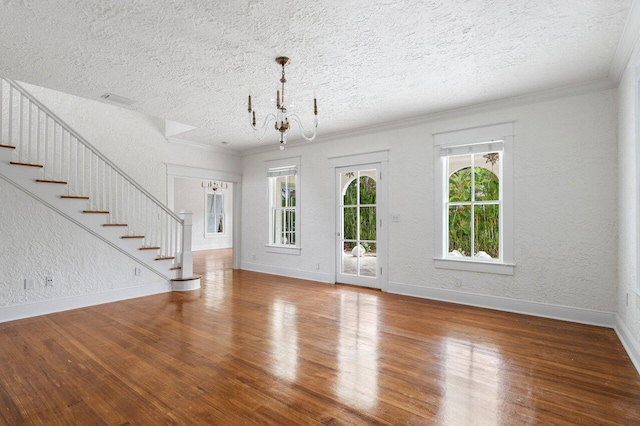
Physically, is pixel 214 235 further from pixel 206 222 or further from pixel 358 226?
pixel 358 226

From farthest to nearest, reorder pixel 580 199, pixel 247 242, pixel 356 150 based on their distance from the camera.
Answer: pixel 247 242, pixel 356 150, pixel 580 199

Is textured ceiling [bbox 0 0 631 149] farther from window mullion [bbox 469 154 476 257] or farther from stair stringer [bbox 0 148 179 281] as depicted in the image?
stair stringer [bbox 0 148 179 281]

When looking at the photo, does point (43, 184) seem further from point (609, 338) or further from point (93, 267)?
point (609, 338)

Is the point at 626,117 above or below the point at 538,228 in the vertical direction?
above

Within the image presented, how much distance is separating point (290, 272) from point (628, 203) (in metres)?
5.09

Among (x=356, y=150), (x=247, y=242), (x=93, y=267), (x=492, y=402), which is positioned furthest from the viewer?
(x=247, y=242)

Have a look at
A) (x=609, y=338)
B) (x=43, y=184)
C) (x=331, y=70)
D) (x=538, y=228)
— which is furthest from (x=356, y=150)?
(x=43, y=184)

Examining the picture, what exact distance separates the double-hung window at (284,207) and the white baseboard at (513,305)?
2.37 meters

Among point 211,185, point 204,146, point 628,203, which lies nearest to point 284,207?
point 204,146

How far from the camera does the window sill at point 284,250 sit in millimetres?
6438

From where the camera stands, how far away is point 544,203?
390 centimetres

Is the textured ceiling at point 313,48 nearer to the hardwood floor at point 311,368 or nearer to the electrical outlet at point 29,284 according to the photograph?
the electrical outlet at point 29,284

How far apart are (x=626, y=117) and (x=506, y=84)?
44.9 inches

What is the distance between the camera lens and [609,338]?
10.4ft
